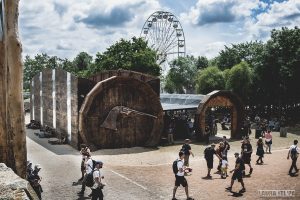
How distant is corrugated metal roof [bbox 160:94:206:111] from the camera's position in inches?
1224

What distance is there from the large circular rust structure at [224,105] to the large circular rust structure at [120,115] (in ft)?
10.8

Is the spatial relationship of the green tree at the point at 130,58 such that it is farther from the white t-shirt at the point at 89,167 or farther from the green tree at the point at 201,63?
the white t-shirt at the point at 89,167

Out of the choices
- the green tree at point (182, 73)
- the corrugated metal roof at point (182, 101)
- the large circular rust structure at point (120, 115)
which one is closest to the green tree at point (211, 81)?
the corrugated metal roof at point (182, 101)

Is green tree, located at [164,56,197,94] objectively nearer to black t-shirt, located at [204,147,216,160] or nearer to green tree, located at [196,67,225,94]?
green tree, located at [196,67,225,94]

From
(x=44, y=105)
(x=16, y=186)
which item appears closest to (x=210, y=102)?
(x=44, y=105)

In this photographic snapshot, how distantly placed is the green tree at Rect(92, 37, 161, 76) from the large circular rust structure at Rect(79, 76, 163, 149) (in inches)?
1046

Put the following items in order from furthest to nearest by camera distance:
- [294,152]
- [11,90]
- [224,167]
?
[294,152]
[224,167]
[11,90]

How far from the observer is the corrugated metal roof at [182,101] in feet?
102

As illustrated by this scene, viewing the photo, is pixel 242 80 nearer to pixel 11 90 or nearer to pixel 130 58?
pixel 130 58

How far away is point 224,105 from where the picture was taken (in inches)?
1139

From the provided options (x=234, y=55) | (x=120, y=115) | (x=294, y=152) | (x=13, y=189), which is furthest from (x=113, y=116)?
(x=234, y=55)

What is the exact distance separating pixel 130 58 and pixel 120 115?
95.9 feet

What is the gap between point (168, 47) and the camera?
59.5 metres

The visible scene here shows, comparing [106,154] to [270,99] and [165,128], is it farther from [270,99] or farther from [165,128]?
[270,99]
